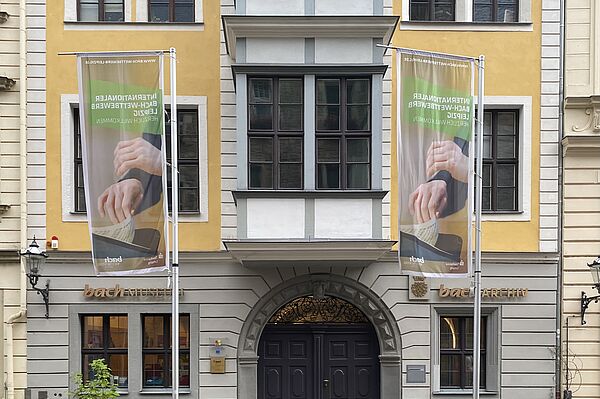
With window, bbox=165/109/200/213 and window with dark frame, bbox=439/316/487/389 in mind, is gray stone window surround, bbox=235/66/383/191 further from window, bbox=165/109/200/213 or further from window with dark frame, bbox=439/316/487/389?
window with dark frame, bbox=439/316/487/389

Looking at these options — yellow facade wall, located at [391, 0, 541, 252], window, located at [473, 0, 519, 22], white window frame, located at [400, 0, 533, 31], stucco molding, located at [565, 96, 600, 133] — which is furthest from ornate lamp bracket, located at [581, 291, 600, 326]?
window, located at [473, 0, 519, 22]

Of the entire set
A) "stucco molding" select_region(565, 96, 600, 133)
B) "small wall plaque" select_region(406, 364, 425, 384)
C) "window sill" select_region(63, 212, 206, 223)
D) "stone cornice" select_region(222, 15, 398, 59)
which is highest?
"stone cornice" select_region(222, 15, 398, 59)

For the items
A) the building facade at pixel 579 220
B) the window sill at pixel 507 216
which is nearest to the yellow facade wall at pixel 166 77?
the window sill at pixel 507 216

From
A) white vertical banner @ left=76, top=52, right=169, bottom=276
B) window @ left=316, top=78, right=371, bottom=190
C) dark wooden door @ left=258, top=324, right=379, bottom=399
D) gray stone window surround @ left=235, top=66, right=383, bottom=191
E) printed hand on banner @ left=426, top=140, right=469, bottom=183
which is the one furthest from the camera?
dark wooden door @ left=258, top=324, right=379, bottom=399

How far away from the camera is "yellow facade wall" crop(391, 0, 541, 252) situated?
532 inches

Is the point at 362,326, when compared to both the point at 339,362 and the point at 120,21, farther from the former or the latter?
the point at 120,21

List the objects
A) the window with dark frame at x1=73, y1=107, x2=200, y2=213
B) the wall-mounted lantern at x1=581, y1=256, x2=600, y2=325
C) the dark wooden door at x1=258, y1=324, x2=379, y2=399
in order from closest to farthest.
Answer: the wall-mounted lantern at x1=581, y1=256, x2=600, y2=325
the window with dark frame at x1=73, y1=107, x2=200, y2=213
the dark wooden door at x1=258, y1=324, x2=379, y2=399

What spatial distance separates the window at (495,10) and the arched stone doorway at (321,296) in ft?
18.1

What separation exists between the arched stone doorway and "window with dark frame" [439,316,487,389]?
0.93 meters

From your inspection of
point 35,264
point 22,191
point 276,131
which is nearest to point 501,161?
point 276,131

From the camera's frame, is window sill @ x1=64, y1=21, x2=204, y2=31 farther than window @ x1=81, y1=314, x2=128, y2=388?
No

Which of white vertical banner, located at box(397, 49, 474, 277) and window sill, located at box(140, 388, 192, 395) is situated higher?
white vertical banner, located at box(397, 49, 474, 277)

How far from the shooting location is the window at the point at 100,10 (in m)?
13.7

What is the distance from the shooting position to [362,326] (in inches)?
556
